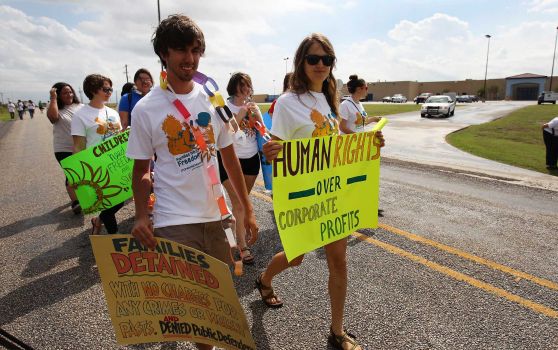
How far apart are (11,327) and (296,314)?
2268 mm

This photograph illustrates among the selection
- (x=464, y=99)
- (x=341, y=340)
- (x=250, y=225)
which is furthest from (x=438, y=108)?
(x=464, y=99)

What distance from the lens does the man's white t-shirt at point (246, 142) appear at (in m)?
4.28

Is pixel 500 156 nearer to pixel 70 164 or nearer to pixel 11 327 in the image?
pixel 70 164

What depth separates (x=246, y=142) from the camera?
4.35m

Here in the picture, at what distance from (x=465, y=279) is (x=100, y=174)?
158 inches

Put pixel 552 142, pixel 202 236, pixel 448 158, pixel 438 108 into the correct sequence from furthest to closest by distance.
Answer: pixel 438 108
pixel 448 158
pixel 552 142
pixel 202 236

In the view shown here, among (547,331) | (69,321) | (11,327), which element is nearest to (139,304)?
(69,321)

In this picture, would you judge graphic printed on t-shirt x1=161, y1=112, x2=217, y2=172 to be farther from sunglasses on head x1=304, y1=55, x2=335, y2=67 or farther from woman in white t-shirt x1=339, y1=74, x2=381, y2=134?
woman in white t-shirt x1=339, y1=74, x2=381, y2=134

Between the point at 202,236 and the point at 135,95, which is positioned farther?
the point at 135,95

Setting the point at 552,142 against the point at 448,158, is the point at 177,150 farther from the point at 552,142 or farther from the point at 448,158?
the point at 448,158

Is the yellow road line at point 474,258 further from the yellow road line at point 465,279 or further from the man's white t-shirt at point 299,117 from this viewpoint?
the man's white t-shirt at point 299,117

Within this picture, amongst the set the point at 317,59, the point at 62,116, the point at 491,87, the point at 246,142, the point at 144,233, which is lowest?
the point at 144,233

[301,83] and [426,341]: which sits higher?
[301,83]

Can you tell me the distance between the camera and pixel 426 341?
264cm
